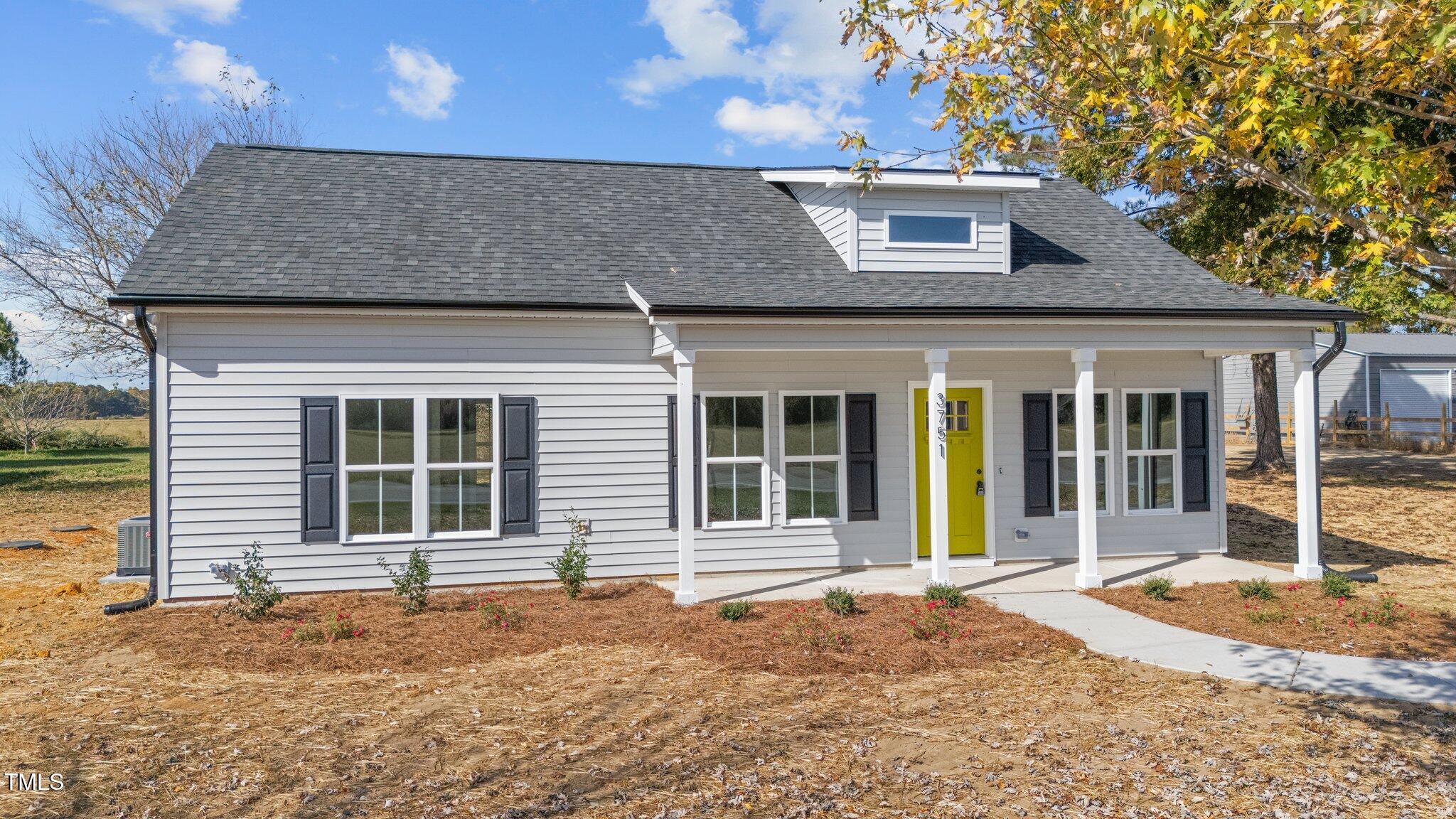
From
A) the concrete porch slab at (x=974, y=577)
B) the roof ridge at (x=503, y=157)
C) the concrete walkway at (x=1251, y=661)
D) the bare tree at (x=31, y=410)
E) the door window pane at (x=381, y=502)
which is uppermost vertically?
the roof ridge at (x=503, y=157)

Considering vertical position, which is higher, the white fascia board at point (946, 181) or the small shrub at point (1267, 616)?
the white fascia board at point (946, 181)

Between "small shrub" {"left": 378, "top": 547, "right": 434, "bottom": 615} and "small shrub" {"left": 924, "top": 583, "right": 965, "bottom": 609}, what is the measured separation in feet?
15.1

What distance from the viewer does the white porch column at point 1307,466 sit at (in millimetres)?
10047

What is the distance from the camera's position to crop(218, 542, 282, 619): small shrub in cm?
826

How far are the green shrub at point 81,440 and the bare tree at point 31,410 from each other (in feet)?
0.93

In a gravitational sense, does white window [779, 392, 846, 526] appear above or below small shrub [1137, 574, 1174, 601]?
above

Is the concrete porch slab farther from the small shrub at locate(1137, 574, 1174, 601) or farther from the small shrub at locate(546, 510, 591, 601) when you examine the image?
the small shrub at locate(546, 510, 591, 601)

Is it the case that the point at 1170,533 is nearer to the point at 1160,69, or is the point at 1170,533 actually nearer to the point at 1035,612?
the point at 1035,612

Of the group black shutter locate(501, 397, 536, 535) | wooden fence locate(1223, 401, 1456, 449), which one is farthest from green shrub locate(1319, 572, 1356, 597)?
wooden fence locate(1223, 401, 1456, 449)

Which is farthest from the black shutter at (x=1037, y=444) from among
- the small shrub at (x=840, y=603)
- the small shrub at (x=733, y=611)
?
the small shrub at (x=733, y=611)

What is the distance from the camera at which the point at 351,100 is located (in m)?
21.3

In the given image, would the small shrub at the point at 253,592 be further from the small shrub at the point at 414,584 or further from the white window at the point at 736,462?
the white window at the point at 736,462

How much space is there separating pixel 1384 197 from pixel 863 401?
16.9 feet

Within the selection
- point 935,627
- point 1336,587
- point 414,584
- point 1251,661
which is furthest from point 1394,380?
point 414,584
